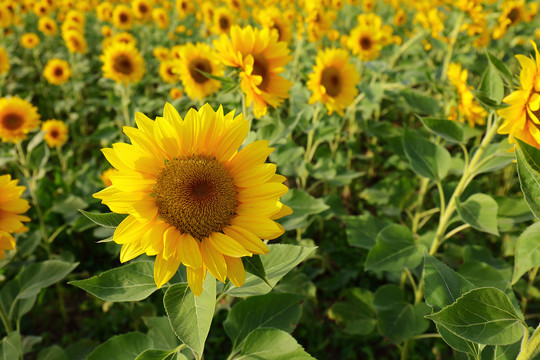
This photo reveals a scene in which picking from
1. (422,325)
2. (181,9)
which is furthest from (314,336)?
(181,9)

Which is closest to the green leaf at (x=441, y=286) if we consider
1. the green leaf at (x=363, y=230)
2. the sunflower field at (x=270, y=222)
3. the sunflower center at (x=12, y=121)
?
the sunflower field at (x=270, y=222)

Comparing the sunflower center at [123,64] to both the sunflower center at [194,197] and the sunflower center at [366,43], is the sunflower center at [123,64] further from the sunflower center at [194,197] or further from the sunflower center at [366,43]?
the sunflower center at [194,197]

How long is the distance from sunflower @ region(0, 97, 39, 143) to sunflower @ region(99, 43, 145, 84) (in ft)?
2.87

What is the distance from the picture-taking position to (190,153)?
122cm

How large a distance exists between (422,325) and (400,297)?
0.22m

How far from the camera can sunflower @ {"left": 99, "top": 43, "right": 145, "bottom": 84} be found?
3846 mm

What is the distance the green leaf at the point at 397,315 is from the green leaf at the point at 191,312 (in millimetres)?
1469

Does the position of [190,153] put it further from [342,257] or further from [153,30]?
[153,30]

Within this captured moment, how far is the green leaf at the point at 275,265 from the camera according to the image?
4.14ft

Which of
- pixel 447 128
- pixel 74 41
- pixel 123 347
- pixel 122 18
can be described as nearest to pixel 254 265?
pixel 123 347

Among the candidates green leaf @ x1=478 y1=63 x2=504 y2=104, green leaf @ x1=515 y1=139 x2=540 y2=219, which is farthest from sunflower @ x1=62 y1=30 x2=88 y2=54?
green leaf @ x1=515 y1=139 x2=540 y2=219

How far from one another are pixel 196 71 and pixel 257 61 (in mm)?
932

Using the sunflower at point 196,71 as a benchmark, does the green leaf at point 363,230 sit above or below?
below

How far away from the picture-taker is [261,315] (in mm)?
1699
